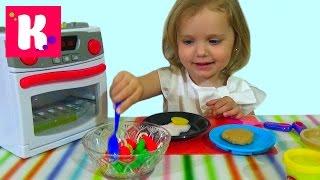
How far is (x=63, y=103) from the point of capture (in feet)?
3.49

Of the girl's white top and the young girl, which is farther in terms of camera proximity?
the girl's white top

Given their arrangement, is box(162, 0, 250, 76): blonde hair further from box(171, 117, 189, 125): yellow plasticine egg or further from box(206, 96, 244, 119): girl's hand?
box(171, 117, 189, 125): yellow plasticine egg

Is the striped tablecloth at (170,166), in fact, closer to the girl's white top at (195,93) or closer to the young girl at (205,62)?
the young girl at (205,62)

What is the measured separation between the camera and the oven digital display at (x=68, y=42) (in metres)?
0.93

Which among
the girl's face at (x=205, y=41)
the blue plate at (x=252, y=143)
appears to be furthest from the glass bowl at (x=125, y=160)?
the girl's face at (x=205, y=41)

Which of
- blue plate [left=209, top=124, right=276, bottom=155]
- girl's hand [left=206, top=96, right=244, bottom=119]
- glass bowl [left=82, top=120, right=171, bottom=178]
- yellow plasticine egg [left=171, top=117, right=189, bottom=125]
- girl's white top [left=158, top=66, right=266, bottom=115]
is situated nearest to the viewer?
glass bowl [left=82, top=120, right=171, bottom=178]

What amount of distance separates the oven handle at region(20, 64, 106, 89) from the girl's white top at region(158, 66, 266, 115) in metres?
0.43

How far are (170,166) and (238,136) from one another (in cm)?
20

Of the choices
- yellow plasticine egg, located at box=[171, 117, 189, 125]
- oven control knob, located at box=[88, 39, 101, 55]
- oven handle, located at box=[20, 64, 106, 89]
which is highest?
oven control knob, located at box=[88, 39, 101, 55]

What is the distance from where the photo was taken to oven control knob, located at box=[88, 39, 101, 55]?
3.23 feet

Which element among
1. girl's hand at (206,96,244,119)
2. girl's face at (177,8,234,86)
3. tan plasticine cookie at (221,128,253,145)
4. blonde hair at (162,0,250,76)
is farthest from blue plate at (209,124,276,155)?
blonde hair at (162,0,250,76)

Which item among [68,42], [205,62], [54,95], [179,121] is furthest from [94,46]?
[205,62]

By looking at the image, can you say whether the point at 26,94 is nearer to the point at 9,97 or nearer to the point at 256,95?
the point at 9,97

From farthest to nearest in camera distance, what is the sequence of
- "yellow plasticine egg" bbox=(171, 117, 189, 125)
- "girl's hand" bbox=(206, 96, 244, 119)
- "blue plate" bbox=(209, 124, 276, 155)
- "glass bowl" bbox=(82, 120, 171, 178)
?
"girl's hand" bbox=(206, 96, 244, 119) → "yellow plasticine egg" bbox=(171, 117, 189, 125) → "blue plate" bbox=(209, 124, 276, 155) → "glass bowl" bbox=(82, 120, 171, 178)
